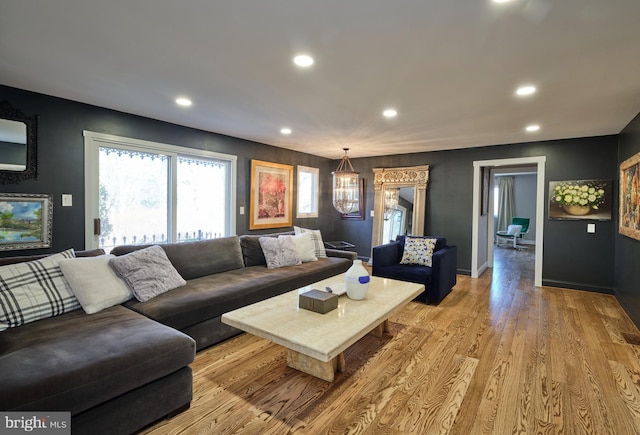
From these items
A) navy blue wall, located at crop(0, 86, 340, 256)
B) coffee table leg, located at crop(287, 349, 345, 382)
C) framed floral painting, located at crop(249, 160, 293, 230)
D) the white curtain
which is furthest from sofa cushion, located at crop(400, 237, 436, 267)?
the white curtain

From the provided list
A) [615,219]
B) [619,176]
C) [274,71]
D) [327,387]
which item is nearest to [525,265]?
[615,219]

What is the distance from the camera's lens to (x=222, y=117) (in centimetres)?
380

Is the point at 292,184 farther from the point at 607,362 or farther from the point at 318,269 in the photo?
the point at 607,362

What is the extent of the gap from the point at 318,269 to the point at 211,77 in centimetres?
246

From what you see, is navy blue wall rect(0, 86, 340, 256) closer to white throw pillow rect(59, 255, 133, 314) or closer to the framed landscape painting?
the framed landscape painting

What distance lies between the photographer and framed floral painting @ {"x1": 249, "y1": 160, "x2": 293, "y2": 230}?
17.0 feet

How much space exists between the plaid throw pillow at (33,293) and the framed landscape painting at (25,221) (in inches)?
36.1

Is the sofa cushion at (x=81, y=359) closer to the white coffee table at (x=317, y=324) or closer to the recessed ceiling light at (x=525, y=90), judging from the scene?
the white coffee table at (x=317, y=324)

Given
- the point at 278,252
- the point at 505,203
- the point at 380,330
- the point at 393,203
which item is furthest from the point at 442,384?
the point at 505,203

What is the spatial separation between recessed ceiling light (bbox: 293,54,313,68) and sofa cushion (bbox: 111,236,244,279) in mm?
2200

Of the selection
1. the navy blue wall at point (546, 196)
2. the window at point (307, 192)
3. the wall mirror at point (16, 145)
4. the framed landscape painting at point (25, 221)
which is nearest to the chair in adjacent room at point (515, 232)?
the navy blue wall at point (546, 196)

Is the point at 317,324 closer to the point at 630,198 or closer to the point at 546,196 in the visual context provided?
the point at 630,198

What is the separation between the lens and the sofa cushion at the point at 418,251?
4.39 meters

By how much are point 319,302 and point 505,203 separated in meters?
10.1
